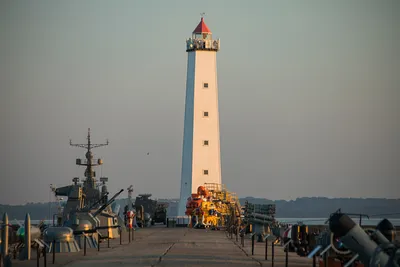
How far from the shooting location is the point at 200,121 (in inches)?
4067

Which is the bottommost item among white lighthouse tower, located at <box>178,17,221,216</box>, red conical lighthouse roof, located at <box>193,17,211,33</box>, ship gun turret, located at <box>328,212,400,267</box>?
ship gun turret, located at <box>328,212,400,267</box>

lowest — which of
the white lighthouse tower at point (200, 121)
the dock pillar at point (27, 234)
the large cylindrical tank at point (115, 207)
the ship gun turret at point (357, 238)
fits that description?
the large cylindrical tank at point (115, 207)

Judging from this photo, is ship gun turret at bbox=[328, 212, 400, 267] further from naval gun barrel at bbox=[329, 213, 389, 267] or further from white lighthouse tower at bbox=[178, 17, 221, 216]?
white lighthouse tower at bbox=[178, 17, 221, 216]

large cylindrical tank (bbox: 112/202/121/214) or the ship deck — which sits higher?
large cylindrical tank (bbox: 112/202/121/214)

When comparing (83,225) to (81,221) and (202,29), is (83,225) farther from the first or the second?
(202,29)

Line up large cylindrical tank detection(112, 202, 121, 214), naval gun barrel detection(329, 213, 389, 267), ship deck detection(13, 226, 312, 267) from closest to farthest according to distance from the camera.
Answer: naval gun barrel detection(329, 213, 389, 267) < ship deck detection(13, 226, 312, 267) < large cylindrical tank detection(112, 202, 121, 214)

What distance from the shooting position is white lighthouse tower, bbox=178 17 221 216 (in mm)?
101625

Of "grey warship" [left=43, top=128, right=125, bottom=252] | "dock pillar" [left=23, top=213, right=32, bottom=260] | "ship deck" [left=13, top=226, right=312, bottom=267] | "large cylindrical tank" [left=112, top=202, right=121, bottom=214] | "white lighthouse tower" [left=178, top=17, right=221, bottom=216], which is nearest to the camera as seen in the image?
"dock pillar" [left=23, top=213, right=32, bottom=260]

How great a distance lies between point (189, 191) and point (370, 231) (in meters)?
72.0

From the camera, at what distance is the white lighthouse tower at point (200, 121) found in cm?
10162

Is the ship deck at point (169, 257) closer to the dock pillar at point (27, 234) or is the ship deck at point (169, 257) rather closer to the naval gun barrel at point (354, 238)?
the dock pillar at point (27, 234)

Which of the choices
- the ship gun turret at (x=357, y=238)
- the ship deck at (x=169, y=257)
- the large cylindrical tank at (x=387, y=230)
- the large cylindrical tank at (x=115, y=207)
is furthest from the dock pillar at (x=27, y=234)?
the large cylindrical tank at (x=115, y=207)

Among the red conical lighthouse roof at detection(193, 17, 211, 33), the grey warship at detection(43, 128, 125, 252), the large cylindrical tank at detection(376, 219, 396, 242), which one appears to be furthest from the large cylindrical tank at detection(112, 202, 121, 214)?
the large cylindrical tank at detection(376, 219, 396, 242)

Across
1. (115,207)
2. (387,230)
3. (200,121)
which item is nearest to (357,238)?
(387,230)
